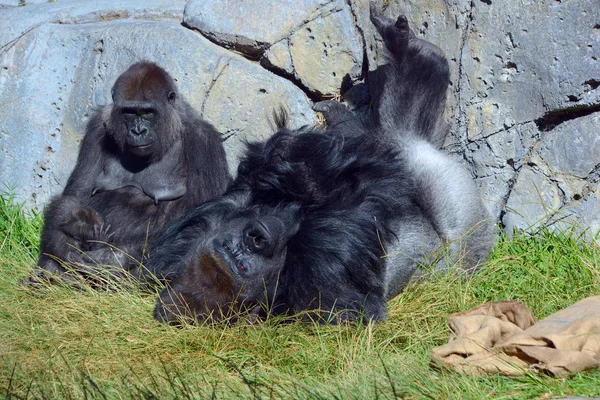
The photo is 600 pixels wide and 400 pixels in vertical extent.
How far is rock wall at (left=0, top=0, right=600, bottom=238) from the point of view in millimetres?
4312

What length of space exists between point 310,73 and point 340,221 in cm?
179

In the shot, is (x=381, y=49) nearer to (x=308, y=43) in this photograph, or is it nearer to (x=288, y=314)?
(x=308, y=43)

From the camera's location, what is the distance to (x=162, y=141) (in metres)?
4.50

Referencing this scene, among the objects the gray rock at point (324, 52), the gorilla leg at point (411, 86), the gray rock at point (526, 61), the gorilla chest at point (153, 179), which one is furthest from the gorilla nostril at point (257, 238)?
the gray rock at point (324, 52)

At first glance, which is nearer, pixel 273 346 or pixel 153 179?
pixel 273 346

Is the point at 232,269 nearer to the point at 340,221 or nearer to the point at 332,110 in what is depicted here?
the point at 340,221

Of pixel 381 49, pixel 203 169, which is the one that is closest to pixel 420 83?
pixel 381 49

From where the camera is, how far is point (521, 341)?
2.94 metres

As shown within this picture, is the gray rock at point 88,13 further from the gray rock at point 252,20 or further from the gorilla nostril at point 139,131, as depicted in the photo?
the gorilla nostril at point 139,131

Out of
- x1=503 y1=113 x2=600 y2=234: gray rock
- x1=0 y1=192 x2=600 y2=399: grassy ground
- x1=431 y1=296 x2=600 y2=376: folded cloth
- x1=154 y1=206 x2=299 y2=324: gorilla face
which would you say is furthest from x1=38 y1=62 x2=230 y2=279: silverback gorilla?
x1=431 y1=296 x2=600 y2=376: folded cloth

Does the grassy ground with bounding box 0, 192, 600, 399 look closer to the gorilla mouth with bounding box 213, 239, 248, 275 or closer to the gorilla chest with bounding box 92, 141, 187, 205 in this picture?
the gorilla mouth with bounding box 213, 239, 248, 275

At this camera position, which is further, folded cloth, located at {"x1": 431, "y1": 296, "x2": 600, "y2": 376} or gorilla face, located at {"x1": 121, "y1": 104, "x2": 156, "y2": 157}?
gorilla face, located at {"x1": 121, "y1": 104, "x2": 156, "y2": 157}

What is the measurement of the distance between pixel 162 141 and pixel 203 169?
294 millimetres

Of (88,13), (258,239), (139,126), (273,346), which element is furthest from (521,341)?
(88,13)
